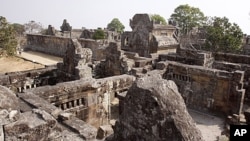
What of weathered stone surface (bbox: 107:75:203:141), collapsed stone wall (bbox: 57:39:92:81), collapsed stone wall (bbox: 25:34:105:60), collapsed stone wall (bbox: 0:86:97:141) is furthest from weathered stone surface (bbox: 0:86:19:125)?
collapsed stone wall (bbox: 25:34:105:60)

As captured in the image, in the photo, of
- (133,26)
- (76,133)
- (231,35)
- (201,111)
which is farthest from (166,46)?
(76,133)

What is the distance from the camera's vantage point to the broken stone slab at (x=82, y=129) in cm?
460

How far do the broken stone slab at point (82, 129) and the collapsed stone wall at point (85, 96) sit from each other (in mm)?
1776

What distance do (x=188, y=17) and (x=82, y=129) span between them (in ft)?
181

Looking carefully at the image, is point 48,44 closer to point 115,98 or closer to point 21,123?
point 115,98

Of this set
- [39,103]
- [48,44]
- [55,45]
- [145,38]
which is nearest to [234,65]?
[39,103]

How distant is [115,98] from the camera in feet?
32.8

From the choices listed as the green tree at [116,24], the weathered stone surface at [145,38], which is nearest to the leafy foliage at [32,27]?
the green tree at [116,24]

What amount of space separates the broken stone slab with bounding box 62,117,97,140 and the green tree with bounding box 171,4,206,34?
52.9 m

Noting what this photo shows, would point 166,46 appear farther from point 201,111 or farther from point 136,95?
point 136,95

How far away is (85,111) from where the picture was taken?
726 cm

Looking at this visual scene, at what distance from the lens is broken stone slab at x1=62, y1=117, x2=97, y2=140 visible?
460cm

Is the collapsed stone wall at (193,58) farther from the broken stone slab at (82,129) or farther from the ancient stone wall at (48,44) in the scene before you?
the ancient stone wall at (48,44)

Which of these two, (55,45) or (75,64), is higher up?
(55,45)
